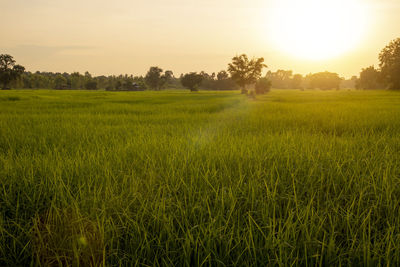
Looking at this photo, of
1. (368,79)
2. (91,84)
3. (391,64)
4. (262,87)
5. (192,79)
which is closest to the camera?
(391,64)

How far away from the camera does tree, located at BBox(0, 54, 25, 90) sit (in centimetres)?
5647

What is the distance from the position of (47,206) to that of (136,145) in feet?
6.13

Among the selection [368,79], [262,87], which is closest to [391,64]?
[262,87]

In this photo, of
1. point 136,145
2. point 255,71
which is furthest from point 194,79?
point 136,145

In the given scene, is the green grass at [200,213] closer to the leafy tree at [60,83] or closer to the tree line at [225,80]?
the tree line at [225,80]

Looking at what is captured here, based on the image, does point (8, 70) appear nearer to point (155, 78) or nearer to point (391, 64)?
point (155, 78)

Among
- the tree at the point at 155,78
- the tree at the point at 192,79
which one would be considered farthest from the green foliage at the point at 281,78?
→ the tree at the point at 192,79

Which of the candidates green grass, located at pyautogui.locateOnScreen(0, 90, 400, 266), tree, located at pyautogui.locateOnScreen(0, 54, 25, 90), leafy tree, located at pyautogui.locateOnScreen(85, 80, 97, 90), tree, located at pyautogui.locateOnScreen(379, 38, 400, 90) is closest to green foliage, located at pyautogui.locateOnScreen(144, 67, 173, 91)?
leafy tree, located at pyautogui.locateOnScreen(85, 80, 97, 90)

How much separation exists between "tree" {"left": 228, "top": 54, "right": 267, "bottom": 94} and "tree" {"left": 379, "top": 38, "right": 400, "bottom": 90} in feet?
74.4

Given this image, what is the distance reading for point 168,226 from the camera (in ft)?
5.26

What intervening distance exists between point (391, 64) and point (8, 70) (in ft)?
262

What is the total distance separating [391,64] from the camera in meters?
46.1

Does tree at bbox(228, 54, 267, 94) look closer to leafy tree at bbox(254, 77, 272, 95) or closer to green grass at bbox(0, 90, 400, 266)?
leafy tree at bbox(254, 77, 272, 95)

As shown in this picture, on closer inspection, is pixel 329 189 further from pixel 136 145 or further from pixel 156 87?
pixel 156 87
